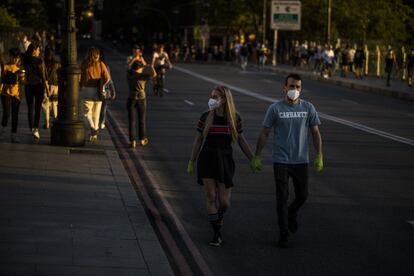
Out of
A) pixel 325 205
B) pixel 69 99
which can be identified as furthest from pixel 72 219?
pixel 69 99

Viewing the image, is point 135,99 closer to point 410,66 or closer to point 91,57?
point 91,57

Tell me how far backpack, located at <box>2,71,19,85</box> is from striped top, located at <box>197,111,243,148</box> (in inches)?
321

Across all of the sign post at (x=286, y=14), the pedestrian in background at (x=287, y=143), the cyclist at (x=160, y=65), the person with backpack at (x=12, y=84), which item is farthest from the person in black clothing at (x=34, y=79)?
the sign post at (x=286, y=14)

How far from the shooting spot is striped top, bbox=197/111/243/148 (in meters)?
9.27

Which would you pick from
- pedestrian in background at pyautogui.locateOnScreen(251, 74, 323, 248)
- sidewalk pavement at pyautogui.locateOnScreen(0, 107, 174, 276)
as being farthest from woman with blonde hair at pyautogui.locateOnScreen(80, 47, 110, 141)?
pedestrian in background at pyautogui.locateOnScreen(251, 74, 323, 248)

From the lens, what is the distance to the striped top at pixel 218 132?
9.27 m

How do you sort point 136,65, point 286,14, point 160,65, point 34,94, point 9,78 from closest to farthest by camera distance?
point 9,78
point 136,65
point 34,94
point 160,65
point 286,14

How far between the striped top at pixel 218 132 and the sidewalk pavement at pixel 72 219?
1.09 m

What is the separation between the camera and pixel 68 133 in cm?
1627

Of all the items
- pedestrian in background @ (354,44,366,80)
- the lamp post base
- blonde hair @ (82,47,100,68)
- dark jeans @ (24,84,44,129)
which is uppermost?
blonde hair @ (82,47,100,68)

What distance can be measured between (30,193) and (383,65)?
44.9m

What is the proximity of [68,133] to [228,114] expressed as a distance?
7522 millimetres

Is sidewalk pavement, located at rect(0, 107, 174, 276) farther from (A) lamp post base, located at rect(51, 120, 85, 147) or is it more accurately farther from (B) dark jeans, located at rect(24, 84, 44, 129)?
(B) dark jeans, located at rect(24, 84, 44, 129)

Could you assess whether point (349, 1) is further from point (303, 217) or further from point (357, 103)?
point (303, 217)
